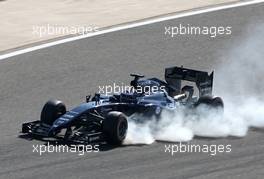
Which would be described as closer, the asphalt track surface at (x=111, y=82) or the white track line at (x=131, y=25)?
the asphalt track surface at (x=111, y=82)

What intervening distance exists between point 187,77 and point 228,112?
1.13 m

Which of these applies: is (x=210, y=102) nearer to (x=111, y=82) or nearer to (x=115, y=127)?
(x=115, y=127)

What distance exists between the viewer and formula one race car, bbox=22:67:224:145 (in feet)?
49.3

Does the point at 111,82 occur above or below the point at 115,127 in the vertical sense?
above

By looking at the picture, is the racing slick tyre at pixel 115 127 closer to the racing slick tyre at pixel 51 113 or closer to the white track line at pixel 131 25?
the racing slick tyre at pixel 51 113

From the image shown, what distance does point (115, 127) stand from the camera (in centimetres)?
1484

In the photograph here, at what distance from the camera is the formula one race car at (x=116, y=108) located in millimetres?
15031

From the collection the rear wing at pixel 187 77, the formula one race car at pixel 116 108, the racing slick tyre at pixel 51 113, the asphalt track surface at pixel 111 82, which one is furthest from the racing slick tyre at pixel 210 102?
the racing slick tyre at pixel 51 113

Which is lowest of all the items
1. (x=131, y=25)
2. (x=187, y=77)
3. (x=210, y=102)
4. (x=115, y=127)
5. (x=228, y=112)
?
(x=115, y=127)

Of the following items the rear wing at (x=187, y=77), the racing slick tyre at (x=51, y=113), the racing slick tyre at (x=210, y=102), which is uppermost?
the rear wing at (x=187, y=77)

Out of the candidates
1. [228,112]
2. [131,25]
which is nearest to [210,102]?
[228,112]

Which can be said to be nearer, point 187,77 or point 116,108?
point 116,108

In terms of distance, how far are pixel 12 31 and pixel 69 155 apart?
31.7 ft

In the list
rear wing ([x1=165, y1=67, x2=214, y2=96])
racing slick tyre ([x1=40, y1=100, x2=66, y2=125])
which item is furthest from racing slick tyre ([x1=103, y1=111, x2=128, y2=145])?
rear wing ([x1=165, y1=67, x2=214, y2=96])
